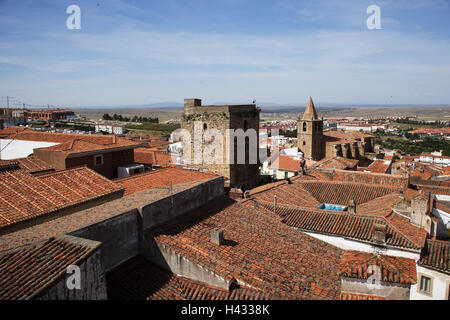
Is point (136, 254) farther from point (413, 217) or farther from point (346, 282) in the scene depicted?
point (413, 217)

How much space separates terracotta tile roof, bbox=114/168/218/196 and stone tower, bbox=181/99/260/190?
2547mm

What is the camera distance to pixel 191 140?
2048 cm

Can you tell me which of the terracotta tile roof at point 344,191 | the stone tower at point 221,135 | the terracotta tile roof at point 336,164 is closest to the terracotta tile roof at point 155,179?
the stone tower at point 221,135

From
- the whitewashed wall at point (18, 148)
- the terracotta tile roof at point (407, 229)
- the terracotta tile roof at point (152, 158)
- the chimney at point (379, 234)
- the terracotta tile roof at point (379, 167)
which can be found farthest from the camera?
the terracotta tile roof at point (379, 167)

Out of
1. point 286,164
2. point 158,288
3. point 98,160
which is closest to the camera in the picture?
point 158,288

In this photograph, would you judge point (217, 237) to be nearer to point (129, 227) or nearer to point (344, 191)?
point (129, 227)

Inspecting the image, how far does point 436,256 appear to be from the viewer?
955 cm

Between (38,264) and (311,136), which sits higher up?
(311,136)

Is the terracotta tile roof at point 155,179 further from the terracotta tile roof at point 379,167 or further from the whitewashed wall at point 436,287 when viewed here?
the terracotta tile roof at point 379,167

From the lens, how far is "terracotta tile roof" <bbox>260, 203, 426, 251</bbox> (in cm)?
1023

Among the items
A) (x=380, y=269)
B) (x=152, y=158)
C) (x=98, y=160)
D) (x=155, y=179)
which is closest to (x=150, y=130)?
(x=152, y=158)

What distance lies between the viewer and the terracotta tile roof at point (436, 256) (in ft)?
29.5

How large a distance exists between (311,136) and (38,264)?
4199 centimetres

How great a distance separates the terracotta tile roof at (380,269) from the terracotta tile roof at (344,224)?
5.66ft
